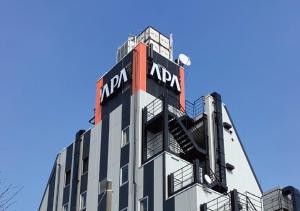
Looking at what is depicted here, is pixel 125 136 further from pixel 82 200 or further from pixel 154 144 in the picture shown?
pixel 82 200

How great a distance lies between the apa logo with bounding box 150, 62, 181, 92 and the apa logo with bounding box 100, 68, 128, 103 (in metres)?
2.71

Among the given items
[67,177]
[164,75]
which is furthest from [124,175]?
[67,177]

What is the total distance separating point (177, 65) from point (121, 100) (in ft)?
24.5

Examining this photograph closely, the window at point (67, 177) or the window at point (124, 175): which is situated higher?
the window at point (67, 177)

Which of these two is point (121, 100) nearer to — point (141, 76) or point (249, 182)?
point (141, 76)

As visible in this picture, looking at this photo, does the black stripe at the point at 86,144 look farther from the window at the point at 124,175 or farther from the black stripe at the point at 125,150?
the window at the point at 124,175

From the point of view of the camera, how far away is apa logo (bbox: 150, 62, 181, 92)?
5855 cm

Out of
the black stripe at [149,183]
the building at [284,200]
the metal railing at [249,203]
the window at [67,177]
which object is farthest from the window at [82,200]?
the building at [284,200]

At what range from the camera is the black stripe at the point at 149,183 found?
1954 inches

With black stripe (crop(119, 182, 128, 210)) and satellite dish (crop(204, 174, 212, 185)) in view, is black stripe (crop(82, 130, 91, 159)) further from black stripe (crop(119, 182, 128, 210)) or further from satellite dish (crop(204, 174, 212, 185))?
satellite dish (crop(204, 174, 212, 185))

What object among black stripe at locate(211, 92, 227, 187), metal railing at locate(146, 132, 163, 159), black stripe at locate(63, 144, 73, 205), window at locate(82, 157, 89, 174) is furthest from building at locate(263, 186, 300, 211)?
black stripe at locate(63, 144, 73, 205)

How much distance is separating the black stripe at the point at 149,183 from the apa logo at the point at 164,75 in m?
10.3

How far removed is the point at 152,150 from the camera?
177 ft

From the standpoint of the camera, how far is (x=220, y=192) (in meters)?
51.3
